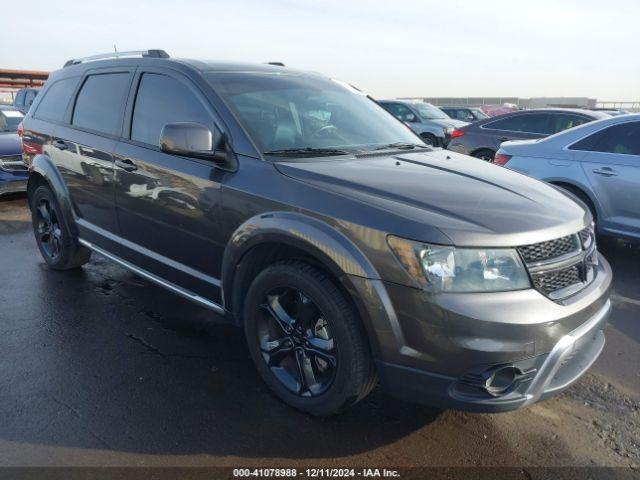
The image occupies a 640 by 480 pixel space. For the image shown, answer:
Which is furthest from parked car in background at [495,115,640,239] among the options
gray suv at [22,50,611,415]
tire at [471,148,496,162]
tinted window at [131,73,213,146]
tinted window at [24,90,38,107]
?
tinted window at [24,90,38,107]

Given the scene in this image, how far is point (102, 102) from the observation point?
408 centimetres

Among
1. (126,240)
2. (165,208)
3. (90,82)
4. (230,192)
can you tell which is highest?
(90,82)

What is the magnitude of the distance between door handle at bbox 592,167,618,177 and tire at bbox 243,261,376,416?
164 inches

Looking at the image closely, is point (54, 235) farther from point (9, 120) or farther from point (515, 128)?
point (515, 128)

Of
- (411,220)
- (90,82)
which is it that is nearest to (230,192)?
(411,220)

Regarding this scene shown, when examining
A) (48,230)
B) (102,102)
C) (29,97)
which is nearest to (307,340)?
(102,102)

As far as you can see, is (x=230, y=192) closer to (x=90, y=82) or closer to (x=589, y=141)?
(x=90, y=82)

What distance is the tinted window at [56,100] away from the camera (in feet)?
15.0

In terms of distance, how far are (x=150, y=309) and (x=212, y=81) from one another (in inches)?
75.6

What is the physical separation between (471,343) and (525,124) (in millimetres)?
7922

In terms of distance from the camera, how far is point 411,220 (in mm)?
2291

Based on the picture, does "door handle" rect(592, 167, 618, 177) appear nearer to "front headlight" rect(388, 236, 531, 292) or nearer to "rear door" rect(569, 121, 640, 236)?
"rear door" rect(569, 121, 640, 236)

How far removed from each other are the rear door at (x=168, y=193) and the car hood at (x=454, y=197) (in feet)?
2.05

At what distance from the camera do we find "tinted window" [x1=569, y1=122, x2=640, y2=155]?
5430 mm
